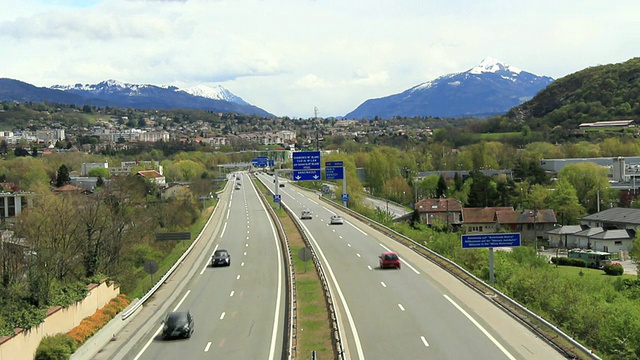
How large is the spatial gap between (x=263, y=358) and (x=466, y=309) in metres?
10.3

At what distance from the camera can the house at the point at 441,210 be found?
327ft

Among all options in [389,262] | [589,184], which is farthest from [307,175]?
[589,184]

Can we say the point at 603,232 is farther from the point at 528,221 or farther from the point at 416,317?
the point at 416,317

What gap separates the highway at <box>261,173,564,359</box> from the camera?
22.7 m

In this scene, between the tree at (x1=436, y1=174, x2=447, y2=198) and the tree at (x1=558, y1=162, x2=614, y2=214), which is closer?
the tree at (x1=558, y1=162, x2=614, y2=214)

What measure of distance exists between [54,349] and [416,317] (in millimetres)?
13382

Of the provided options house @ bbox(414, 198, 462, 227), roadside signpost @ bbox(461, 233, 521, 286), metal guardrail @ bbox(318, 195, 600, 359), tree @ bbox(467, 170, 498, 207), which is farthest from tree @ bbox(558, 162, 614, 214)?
roadside signpost @ bbox(461, 233, 521, 286)

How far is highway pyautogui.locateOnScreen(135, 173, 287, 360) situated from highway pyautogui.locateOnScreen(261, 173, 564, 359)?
2.88 meters

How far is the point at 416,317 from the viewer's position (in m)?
27.7

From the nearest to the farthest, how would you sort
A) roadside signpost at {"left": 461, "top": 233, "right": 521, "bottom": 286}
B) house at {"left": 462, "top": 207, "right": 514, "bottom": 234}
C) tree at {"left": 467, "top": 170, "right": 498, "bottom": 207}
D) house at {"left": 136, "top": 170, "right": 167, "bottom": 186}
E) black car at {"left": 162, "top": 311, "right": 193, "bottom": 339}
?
black car at {"left": 162, "top": 311, "right": 193, "bottom": 339}, roadside signpost at {"left": 461, "top": 233, "right": 521, "bottom": 286}, house at {"left": 462, "top": 207, "right": 514, "bottom": 234}, tree at {"left": 467, "top": 170, "right": 498, "bottom": 207}, house at {"left": 136, "top": 170, "right": 167, "bottom": 186}

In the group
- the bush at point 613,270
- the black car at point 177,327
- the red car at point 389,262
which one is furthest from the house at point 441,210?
the black car at point 177,327

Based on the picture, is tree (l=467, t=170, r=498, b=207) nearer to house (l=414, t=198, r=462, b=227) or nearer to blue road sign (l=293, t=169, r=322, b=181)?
house (l=414, t=198, r=462, b=227)

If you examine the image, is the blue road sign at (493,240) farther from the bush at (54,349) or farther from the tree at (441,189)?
the tree at (441,189)

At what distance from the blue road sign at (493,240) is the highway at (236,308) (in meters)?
10.8
